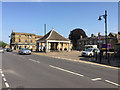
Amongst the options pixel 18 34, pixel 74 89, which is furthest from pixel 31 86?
pixel 18 34

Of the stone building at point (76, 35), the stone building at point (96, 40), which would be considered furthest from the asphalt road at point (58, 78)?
the stone building at point (76, 35)

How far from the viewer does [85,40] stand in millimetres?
57531

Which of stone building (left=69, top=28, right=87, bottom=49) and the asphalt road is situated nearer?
the asphalt road

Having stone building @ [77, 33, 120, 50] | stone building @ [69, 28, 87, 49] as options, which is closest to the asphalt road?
stone building @ [77, 33, 120, 50]

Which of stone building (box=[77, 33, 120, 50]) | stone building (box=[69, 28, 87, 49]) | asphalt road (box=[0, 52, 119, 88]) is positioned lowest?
asphalt road (box=[0, 52, 119, 88])

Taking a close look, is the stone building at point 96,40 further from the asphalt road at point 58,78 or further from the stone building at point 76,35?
the asphalt road at point 58,78

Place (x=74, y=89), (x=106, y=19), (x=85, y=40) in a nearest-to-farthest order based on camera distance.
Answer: (x=74, y=89) → (x=106, y=19) → (x=85, y=40)

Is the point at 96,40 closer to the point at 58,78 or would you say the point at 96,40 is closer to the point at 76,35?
the point at 76,35

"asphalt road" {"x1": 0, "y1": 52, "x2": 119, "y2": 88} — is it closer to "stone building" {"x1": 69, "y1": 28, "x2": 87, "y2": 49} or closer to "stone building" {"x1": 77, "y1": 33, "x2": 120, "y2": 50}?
"stone building" {"x1": 77, "y1": 33, "x2": 120, "y2": 50}

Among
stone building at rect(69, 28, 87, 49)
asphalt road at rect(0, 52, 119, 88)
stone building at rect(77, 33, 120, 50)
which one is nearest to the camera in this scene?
asphalt road at rect(0, 52, 119, 88)

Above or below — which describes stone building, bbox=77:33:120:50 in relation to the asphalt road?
above

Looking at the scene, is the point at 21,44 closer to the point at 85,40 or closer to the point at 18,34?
the point at 18,34

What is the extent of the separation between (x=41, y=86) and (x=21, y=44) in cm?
6743

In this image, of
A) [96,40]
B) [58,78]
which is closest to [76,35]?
[96,40]
